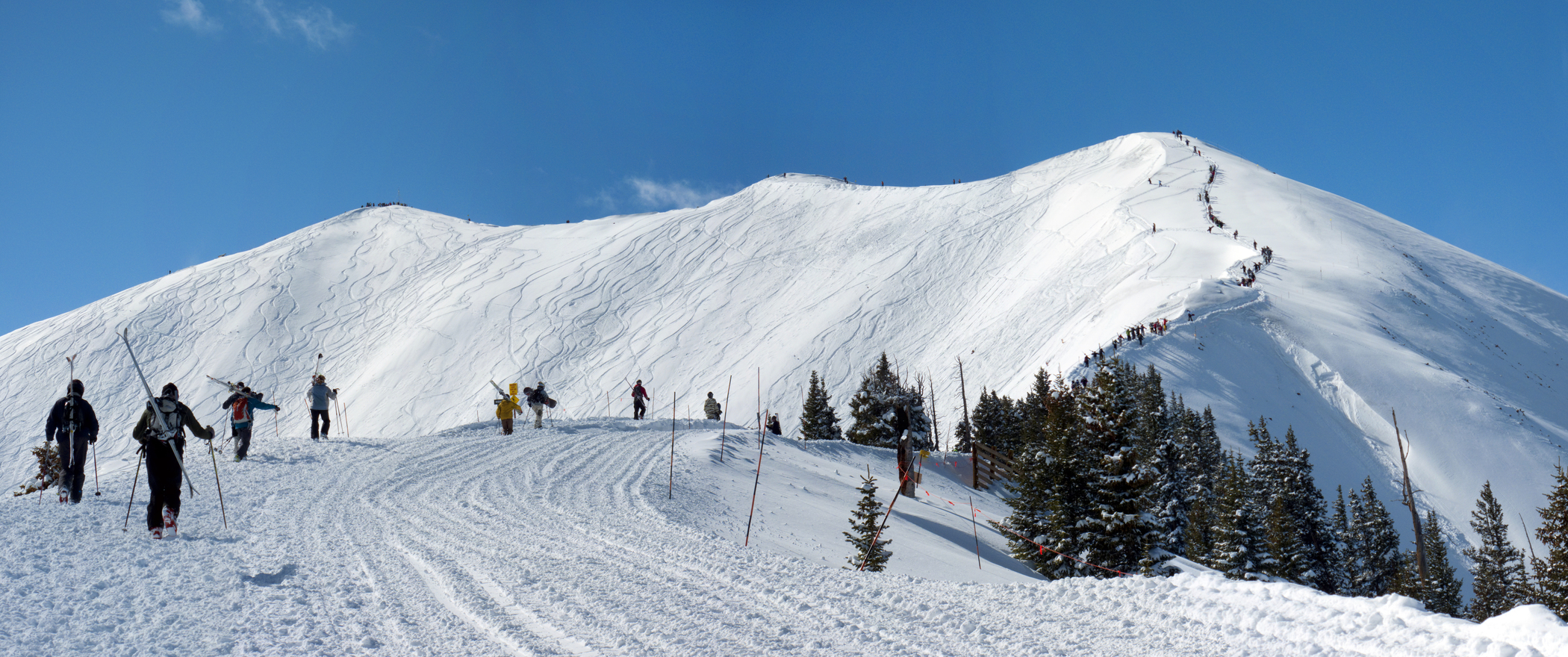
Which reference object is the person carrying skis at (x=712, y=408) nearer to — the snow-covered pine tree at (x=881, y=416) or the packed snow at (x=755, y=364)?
the packed snow at (x=755, y=364)

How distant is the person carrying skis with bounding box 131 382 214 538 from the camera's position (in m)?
8.55

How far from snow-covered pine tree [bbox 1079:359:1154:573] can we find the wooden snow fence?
6.72 m

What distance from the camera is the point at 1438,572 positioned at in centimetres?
3900

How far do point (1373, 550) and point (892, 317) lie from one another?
128 ft

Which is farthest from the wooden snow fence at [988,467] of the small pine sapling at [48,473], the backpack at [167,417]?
the small pine sapling at [48,473]

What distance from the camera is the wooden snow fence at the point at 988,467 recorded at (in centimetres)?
2945

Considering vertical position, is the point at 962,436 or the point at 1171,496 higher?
the point at 962,436

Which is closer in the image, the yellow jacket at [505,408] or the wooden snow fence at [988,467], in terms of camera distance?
the yellow jacket at [505,408]

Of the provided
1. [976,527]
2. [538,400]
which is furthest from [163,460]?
[976,527]

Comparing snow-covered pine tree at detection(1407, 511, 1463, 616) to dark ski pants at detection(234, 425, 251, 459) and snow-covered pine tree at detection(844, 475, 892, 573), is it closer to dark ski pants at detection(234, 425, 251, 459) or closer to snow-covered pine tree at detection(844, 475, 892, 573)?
snow-covered pine tree at detection(844, 475, 892, 573)

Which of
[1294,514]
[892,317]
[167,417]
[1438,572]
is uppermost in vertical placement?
[892,317]

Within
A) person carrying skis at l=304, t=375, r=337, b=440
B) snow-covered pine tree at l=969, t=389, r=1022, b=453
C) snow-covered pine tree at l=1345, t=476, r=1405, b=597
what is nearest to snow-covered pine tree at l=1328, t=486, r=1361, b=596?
snow-covered pine tree at l=1345, t=476, r=1405, b=597

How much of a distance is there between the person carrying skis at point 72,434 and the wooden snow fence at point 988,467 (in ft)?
82.1

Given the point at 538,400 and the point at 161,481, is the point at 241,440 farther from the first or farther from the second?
the point at 538,400
